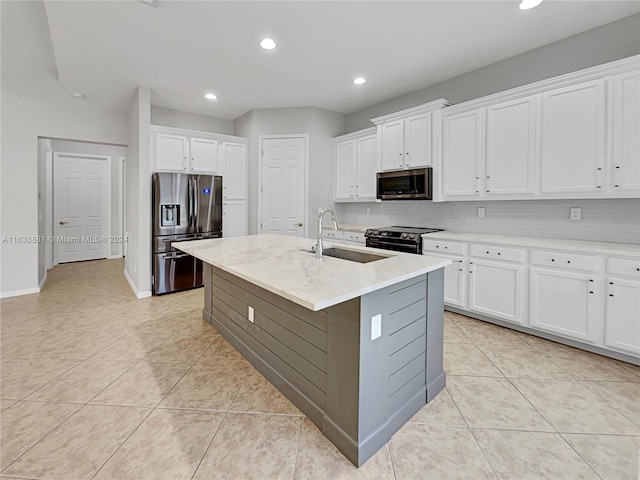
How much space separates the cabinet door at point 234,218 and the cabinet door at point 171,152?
858 mm

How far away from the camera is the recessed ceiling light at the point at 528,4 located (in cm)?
239

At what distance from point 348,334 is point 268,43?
9.49 feet

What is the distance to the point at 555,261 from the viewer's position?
2.65 m

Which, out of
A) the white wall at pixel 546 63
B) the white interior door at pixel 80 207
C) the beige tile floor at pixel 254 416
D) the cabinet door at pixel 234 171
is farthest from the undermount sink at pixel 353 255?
the white interior door at pixel 80 207

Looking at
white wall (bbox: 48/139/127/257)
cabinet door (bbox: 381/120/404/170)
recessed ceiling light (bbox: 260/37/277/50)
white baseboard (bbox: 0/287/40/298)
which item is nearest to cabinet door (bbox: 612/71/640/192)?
cabinet door (bbox: 381/120/404/170)

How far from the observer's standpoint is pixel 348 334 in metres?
1.50

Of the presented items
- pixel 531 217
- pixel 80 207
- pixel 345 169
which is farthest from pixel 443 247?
pixel 80 207

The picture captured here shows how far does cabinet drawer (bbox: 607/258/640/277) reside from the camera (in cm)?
227

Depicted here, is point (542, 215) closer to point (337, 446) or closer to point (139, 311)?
point (337, 446)

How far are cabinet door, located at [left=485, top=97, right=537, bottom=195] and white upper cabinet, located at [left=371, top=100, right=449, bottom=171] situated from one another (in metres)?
0.69

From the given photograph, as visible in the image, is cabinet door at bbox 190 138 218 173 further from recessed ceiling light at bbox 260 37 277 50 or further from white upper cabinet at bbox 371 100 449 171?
white upper cabinet at bbox 371 100 449 171

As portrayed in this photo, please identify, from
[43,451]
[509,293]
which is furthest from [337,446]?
[509,293]

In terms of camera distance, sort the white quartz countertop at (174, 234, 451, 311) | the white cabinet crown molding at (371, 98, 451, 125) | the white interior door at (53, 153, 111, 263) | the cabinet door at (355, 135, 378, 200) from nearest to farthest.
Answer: the white quartz countertop at (174, 234, 451, 311) → the white cabinet crown molding at (371, 98, 451, 125) → the cabinet door at (355, 135, 378, 200) → the white interior door at (53, 153, 111, 263)

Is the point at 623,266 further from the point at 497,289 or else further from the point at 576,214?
the point at 497,289
